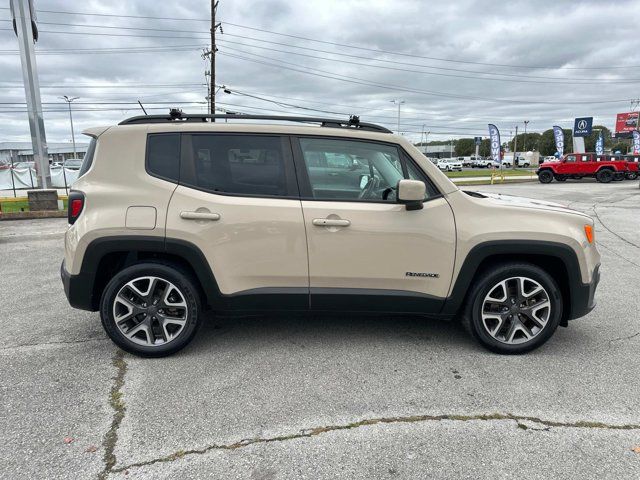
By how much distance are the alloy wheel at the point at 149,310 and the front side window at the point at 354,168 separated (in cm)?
140

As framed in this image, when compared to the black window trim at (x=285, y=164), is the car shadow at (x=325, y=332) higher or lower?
lower

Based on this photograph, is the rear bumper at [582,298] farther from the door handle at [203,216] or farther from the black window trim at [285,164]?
the door handle at [203,216]

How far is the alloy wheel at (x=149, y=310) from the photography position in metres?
3.42

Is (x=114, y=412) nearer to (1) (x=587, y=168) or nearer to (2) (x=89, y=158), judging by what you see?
(2) (x=89, y=158)

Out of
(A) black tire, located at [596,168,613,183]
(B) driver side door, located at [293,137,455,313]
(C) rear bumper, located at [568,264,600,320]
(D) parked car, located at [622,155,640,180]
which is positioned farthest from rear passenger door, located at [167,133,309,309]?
(D) parked car, located at [622,155,640,180]

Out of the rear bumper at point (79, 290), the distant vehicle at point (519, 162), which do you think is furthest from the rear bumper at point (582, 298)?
the distant vehicle at point (519, 162)

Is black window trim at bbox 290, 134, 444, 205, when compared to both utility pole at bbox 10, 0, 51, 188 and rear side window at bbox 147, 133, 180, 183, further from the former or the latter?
utility pole at bbox 10, 0, 51, 188

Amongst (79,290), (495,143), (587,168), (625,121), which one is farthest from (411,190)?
(625,121)

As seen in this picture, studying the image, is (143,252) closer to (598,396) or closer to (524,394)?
(524,394)

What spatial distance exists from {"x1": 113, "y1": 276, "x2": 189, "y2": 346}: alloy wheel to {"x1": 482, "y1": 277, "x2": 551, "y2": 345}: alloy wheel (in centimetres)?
236

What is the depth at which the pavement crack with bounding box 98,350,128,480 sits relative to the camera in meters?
2.33

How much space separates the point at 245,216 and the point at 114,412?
60.2 inches

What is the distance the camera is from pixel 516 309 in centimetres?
352

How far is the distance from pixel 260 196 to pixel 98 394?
1.74 m
